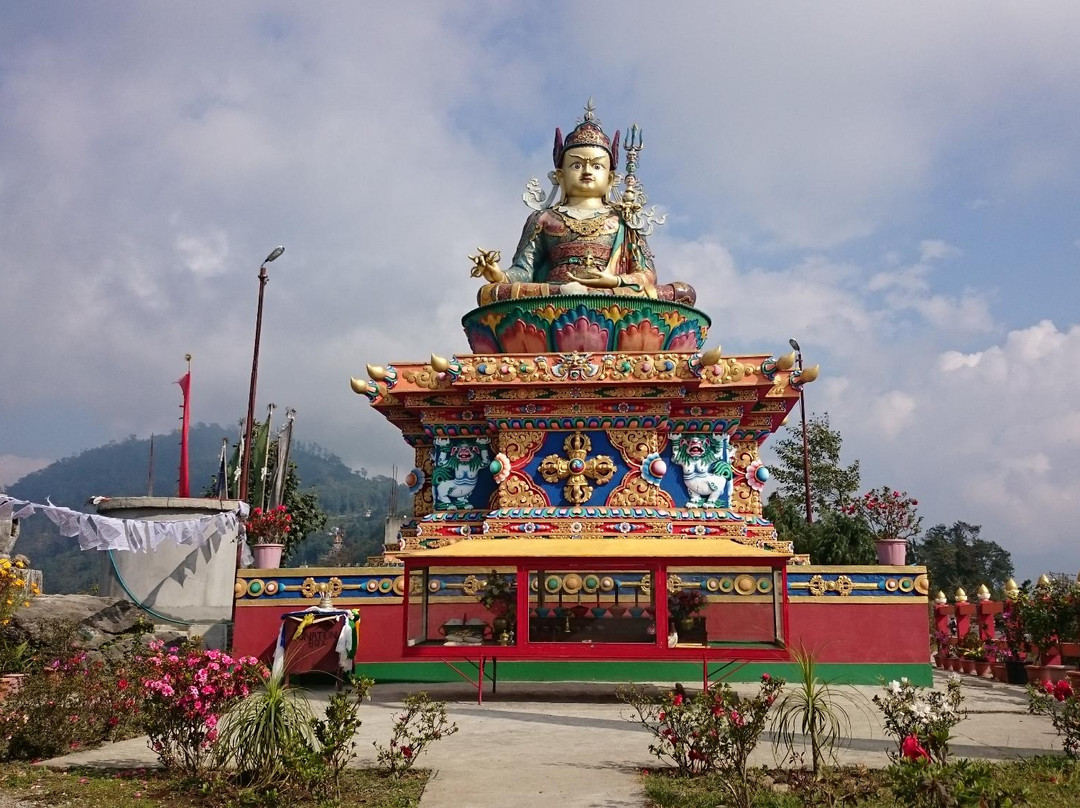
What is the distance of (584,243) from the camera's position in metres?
17.9

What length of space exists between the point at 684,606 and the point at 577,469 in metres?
3.98

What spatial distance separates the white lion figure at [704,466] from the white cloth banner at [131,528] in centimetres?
842

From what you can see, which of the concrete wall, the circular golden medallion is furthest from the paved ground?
the concrete wall

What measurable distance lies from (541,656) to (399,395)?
615cm

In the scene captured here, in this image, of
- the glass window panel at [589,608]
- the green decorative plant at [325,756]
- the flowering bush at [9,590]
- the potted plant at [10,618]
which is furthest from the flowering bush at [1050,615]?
the flowering bush at [9,590]

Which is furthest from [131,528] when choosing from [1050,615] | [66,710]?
[1050,615]

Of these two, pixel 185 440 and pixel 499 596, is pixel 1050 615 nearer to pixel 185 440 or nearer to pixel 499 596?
pixel 499 596

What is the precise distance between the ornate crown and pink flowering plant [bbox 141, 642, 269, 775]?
1454cm

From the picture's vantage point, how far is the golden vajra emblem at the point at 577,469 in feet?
48.9

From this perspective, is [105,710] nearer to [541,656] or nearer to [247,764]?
[247,764]

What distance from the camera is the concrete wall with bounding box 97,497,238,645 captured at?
16.3 metres

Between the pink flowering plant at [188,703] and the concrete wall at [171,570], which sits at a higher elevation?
the concrete wall at [171,570]

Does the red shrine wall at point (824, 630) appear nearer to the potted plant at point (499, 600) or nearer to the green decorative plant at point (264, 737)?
the potted plant at point (499, 600)

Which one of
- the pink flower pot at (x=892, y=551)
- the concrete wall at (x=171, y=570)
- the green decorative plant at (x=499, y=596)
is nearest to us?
the green decorative plant at (x=499, y=596)
